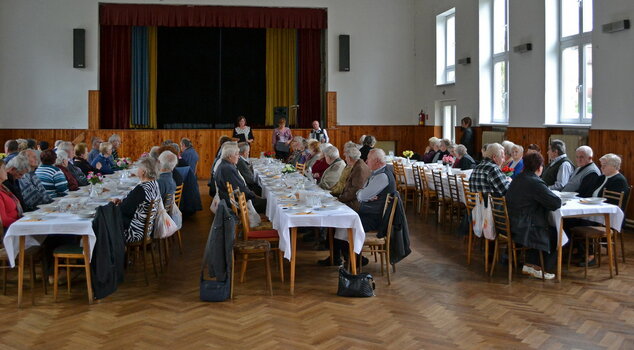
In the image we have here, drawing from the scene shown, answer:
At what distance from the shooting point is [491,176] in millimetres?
7336

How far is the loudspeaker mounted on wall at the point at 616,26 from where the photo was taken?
9.86m

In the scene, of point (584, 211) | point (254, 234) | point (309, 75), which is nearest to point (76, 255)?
point (254, 234)

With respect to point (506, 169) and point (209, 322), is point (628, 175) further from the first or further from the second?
point (209, 322)

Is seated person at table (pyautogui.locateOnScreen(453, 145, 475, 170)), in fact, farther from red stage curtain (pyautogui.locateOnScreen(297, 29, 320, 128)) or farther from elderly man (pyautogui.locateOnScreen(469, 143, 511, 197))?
red stage curtain (pyautogui.locateOnScreen(297, 29, 320, 128))

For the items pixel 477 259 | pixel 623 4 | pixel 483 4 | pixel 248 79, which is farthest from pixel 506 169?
pixel 248 79

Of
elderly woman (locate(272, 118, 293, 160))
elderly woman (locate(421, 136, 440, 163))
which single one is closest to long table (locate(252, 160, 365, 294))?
elderly woman (locate(421, 136, 440, 163))

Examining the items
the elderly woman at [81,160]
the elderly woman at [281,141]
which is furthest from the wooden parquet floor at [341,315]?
the elderly woman at [281,141]

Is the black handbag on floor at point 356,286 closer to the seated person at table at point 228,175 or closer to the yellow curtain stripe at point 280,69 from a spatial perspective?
the seated person at table at point 228,175

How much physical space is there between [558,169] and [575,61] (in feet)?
13.6

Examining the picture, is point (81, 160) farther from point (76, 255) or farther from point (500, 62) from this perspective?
point (500, 62)

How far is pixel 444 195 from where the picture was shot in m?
10.1

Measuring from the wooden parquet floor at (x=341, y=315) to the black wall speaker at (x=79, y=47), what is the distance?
11771 millimetres

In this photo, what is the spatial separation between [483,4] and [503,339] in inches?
443

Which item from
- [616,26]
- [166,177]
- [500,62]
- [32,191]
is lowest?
[32,191]
